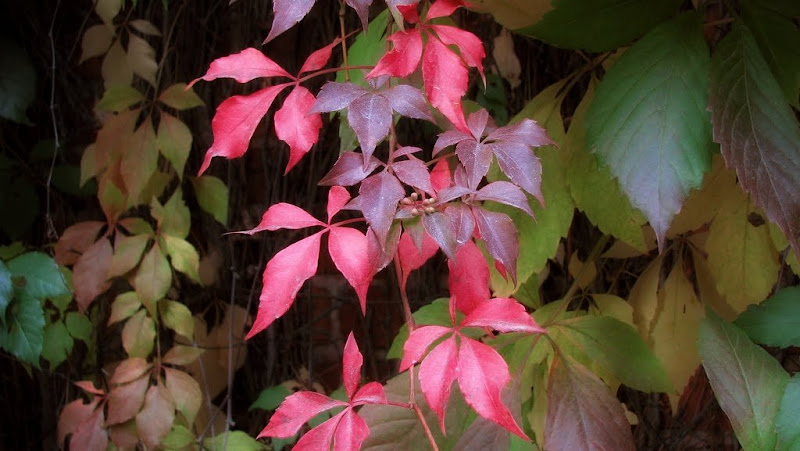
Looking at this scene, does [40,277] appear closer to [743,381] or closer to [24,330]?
[24,330]

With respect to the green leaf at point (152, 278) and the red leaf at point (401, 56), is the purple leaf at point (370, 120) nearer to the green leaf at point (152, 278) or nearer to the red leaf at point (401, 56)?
the red leaf at point (401, 56)

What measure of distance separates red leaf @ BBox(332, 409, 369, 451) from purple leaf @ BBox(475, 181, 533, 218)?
0.20m

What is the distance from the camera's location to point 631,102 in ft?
2.13

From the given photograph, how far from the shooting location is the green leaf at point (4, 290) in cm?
108

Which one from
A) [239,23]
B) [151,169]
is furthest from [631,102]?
[239,23]

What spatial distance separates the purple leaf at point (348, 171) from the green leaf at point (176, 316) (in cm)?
74

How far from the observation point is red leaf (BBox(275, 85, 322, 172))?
636mm

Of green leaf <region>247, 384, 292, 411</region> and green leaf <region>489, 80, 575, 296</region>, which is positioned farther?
green leaf <region>247, 384, 292, 411</region>

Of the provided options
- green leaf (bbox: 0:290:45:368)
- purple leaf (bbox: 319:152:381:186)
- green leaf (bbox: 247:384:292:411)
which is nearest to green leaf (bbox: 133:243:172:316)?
green leaf (bbox: 0:290:45:368)

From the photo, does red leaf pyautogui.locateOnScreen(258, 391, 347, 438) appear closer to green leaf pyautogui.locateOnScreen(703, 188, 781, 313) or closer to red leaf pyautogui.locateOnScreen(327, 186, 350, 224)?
red leaf pyautogui.locateOnScreen(327, 186, 350, 224)

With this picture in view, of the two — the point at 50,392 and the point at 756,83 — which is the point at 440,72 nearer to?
the point at 756,83

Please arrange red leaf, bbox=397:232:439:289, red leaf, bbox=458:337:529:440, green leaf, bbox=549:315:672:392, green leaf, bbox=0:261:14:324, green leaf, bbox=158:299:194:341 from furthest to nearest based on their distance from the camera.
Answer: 1. green leaf, bbox=158:299:194:341
2. green leaf, bbox=0:261:14:324
3. green leaf, bbox=549:315:672:392
4. red leaf, bbox=397:232:439:289
5. red leaf, bbox=458:337:529:440

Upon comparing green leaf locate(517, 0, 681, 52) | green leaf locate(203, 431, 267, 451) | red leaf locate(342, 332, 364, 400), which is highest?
green leaf locate(517, 0, 681, 52)

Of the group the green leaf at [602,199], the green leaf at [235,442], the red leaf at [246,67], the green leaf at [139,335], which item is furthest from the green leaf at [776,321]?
the green leaf at [139,335]
